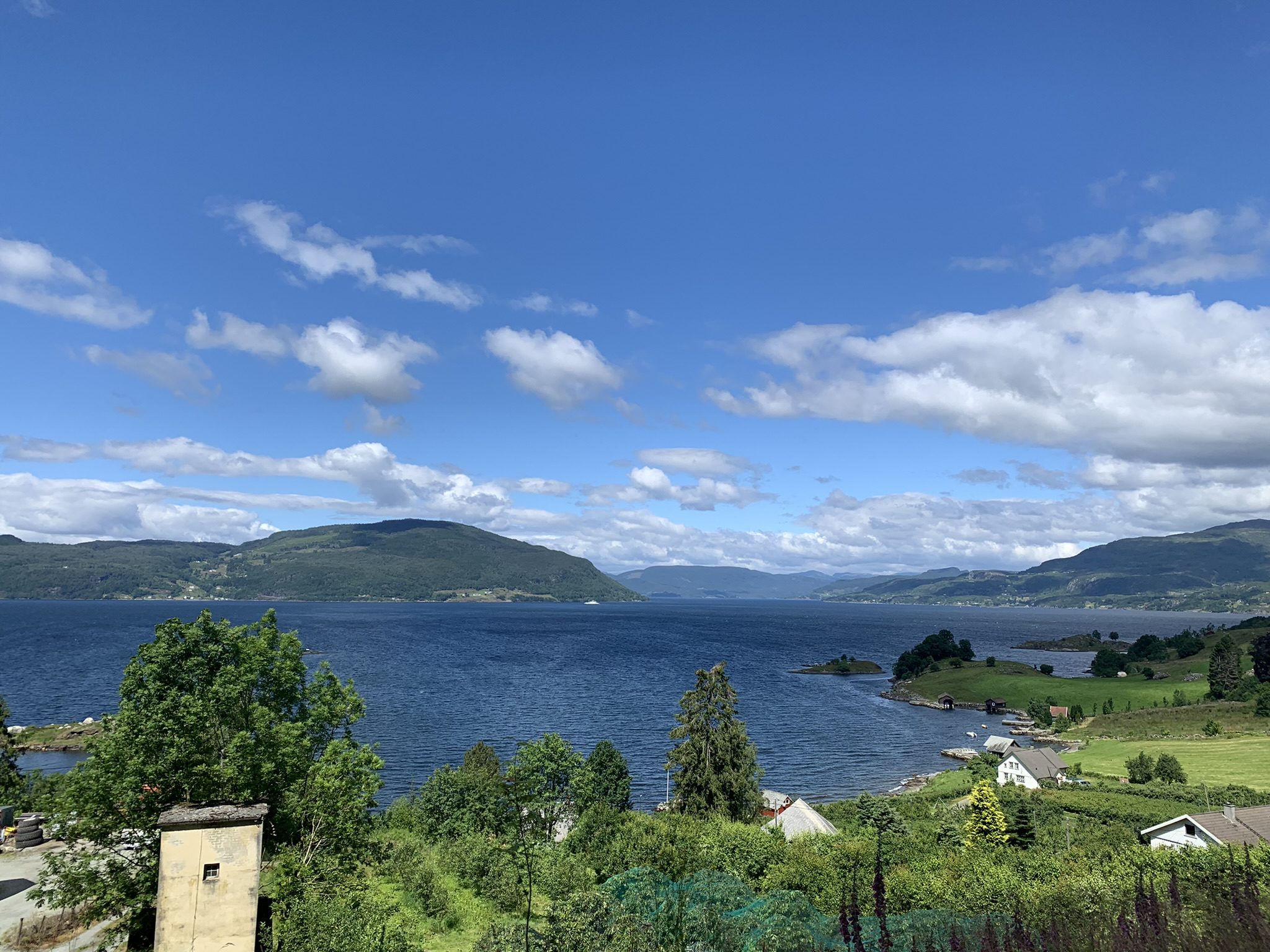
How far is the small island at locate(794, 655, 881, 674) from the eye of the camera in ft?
560

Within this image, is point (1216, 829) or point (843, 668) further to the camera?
point (843, 668)

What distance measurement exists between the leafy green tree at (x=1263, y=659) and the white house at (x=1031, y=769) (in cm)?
6699

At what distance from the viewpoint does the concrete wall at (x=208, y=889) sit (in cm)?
1725

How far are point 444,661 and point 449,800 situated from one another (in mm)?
115654

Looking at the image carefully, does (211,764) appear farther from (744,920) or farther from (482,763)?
(482,763)

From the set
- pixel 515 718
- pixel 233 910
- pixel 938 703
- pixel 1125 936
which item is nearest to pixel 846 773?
pixel 515 718

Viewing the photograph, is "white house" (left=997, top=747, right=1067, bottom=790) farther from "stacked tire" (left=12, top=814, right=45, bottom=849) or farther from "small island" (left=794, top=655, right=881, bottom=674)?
"small island" (left=794, top=655, right=881, bottom=674)

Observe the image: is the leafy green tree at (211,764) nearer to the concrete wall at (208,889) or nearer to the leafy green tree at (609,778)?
the concrete wall at (208,889)

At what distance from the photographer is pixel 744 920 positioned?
2109cm

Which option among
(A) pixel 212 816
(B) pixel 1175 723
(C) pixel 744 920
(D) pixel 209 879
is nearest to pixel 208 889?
(D) pixel 209 879

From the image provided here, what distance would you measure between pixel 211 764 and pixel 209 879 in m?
6.11

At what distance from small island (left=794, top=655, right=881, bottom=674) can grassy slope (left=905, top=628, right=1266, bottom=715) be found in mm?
19419

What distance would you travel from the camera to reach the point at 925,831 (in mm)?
46562

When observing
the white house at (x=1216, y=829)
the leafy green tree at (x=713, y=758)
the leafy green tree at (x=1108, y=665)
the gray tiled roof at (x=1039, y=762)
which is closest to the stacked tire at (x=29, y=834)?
the leafy green tree at (x=713, y=758)
